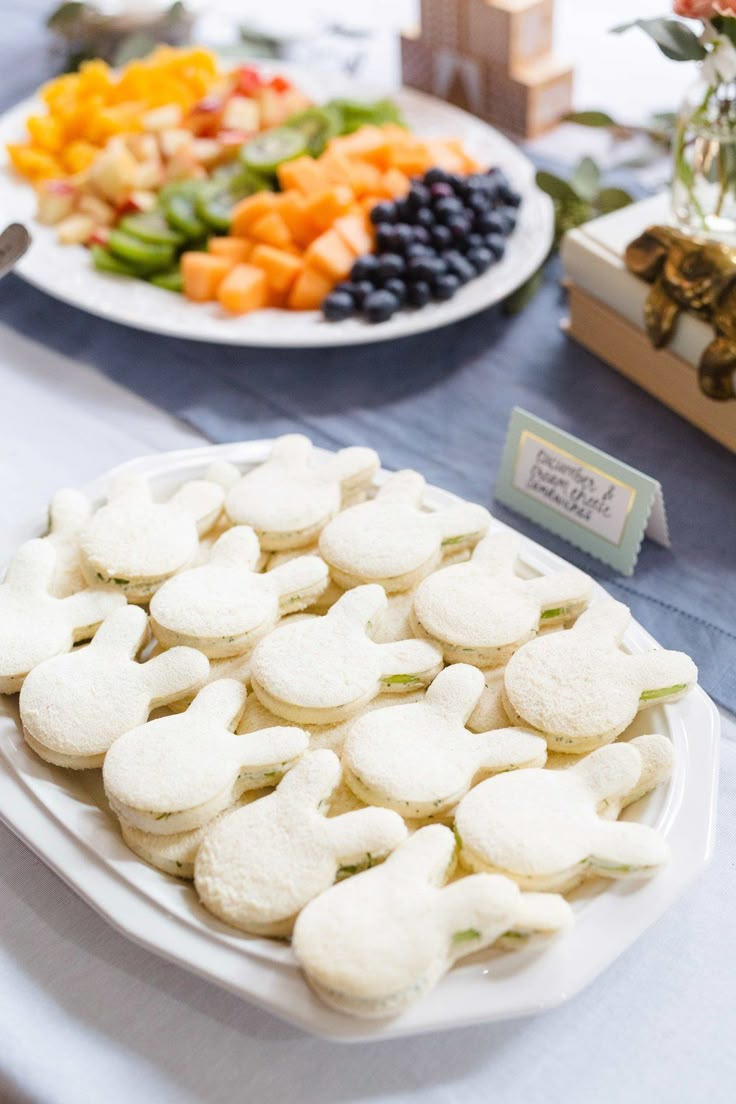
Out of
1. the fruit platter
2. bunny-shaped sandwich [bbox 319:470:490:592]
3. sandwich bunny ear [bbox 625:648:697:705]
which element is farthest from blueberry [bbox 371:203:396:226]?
sandwich bunny ear [bbox 625:648:697:705]

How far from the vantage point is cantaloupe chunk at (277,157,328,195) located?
58.9 inches

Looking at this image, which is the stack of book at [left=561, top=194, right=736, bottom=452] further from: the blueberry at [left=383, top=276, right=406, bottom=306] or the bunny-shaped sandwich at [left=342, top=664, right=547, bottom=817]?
the bunny-shaped sandwich at [left=342, top=664, right=547, bottom=817]

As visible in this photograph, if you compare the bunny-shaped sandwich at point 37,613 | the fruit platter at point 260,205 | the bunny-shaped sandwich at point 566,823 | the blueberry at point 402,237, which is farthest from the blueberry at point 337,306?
the bunny-shaped sandwich at point 566,823

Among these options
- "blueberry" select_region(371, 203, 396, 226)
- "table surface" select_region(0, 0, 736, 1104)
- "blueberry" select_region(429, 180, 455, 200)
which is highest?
"blueberry" select_region(429, 180, 455, 200)

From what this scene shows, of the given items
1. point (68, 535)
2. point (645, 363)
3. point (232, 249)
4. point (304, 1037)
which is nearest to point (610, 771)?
point (304, 1037)

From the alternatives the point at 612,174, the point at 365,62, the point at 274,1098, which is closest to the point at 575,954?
the point at 274,1098

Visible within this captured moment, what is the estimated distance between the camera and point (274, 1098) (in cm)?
68

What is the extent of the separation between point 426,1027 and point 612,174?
145 centimetres

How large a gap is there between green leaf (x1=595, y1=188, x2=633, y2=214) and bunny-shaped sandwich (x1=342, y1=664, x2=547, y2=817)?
3.15 ft

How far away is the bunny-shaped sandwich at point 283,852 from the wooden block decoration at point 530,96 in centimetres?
143

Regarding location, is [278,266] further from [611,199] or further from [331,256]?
[611,199]

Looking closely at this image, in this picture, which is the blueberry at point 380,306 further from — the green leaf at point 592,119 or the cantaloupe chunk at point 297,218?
the green leaf at point 592,119

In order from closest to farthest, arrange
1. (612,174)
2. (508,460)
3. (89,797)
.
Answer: (89,797)
(508,460)
(612,174)

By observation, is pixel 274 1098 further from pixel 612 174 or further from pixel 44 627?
pixel 612 174
